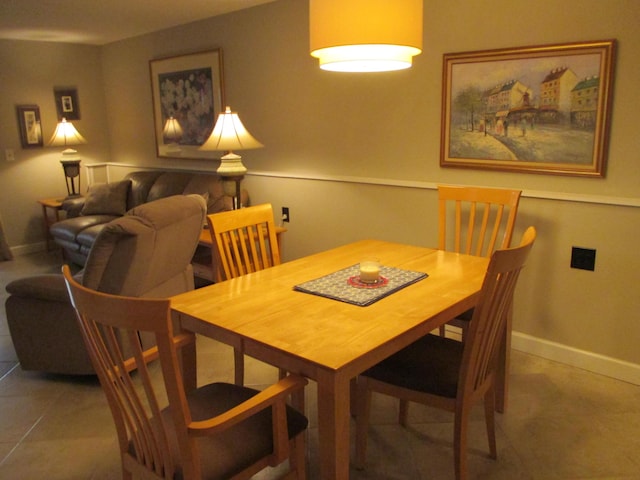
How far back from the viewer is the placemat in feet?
6.31

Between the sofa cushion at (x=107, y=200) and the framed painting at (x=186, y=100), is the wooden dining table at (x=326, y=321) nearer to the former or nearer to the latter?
the framed painting at (x=186, y=100)

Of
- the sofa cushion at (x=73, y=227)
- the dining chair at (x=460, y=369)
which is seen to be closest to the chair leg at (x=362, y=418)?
the dining chair at (x=460, y=369)

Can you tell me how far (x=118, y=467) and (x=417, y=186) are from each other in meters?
2.28

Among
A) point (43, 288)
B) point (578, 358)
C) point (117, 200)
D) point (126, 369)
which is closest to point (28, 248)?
point (117, 200)

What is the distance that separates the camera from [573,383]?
276 cm

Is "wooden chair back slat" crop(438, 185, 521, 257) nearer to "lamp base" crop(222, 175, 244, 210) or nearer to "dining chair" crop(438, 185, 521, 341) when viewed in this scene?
"dining chair" crop(438, 185, 521, 341)

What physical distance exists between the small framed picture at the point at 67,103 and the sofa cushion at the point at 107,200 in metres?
1.15

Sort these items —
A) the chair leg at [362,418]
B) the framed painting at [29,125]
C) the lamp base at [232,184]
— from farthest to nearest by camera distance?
the framed painting at [29,125] < the lamp base at [232,184] < the chair leg at [362,418]

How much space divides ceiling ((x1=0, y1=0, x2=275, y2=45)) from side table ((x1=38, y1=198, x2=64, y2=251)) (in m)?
A: 1.63

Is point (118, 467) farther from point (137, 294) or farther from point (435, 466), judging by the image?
point (435, 466)

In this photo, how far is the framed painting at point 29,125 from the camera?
5414 millimetres

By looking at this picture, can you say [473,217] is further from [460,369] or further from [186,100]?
[186,100]

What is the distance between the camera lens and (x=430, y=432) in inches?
92.7

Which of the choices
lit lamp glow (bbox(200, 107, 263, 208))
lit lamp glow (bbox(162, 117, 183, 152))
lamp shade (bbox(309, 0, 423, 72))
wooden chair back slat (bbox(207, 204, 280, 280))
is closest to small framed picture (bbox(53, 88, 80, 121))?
lit lamp glow (bbox(162, 117, 183, 152))
